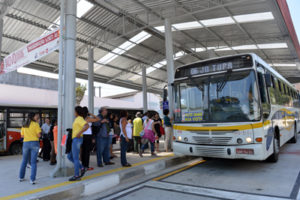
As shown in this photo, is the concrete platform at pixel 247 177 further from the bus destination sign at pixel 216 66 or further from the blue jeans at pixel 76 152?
the bus destination sign at pixel 216 66

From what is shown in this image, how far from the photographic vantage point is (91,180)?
5051 millimetres

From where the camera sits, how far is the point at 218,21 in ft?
48.5

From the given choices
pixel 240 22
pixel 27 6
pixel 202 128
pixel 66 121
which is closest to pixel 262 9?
pixel 240 22

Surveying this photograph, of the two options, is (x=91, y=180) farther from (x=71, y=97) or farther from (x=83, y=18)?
(x=83, y=18)

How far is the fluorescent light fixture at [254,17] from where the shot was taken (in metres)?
13.1

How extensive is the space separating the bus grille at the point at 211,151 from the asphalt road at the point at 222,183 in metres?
0.51

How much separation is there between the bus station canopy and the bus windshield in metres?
7.03

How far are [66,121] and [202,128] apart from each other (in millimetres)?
3431

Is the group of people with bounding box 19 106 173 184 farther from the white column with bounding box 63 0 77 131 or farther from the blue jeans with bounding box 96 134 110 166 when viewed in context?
the white column with bounding box 63 0 77 131

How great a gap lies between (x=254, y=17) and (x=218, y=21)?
2134 mm

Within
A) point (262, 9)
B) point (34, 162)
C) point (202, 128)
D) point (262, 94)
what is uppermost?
point (262, 9)

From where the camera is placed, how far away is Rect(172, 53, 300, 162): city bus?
5516mm

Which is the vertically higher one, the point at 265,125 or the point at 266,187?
the point at 265,125

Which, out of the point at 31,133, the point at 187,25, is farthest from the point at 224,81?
the point at 187,25
